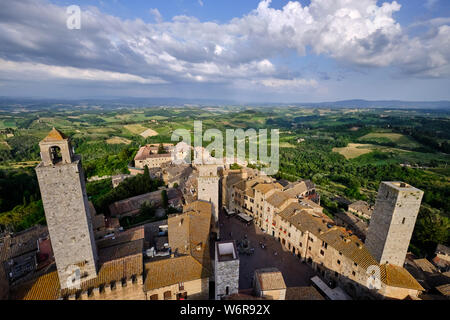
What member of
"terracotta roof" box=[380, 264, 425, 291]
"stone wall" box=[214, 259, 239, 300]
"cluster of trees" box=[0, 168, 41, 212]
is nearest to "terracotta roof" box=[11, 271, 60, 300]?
"stone wall" box=[214, 259, 239, 300]

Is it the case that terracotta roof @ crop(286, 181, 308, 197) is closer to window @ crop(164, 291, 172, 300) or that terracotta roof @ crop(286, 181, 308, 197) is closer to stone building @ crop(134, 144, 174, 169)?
window @ crop(164, 291, 172, 300)

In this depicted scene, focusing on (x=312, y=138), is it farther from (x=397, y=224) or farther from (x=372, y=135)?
(x=397, y=224)

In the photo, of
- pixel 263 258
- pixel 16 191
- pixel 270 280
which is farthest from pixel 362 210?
pixel 16 191

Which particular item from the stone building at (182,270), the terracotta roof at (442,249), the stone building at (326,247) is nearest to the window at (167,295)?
the stone building at (182,270)

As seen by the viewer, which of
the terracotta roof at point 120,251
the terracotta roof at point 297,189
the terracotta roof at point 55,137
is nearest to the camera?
the terracotta roof at point 55,137

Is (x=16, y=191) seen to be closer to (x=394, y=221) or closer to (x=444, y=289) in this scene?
(x=394, y=221)

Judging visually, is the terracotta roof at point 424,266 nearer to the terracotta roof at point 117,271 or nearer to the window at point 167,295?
the window at point 167,295
